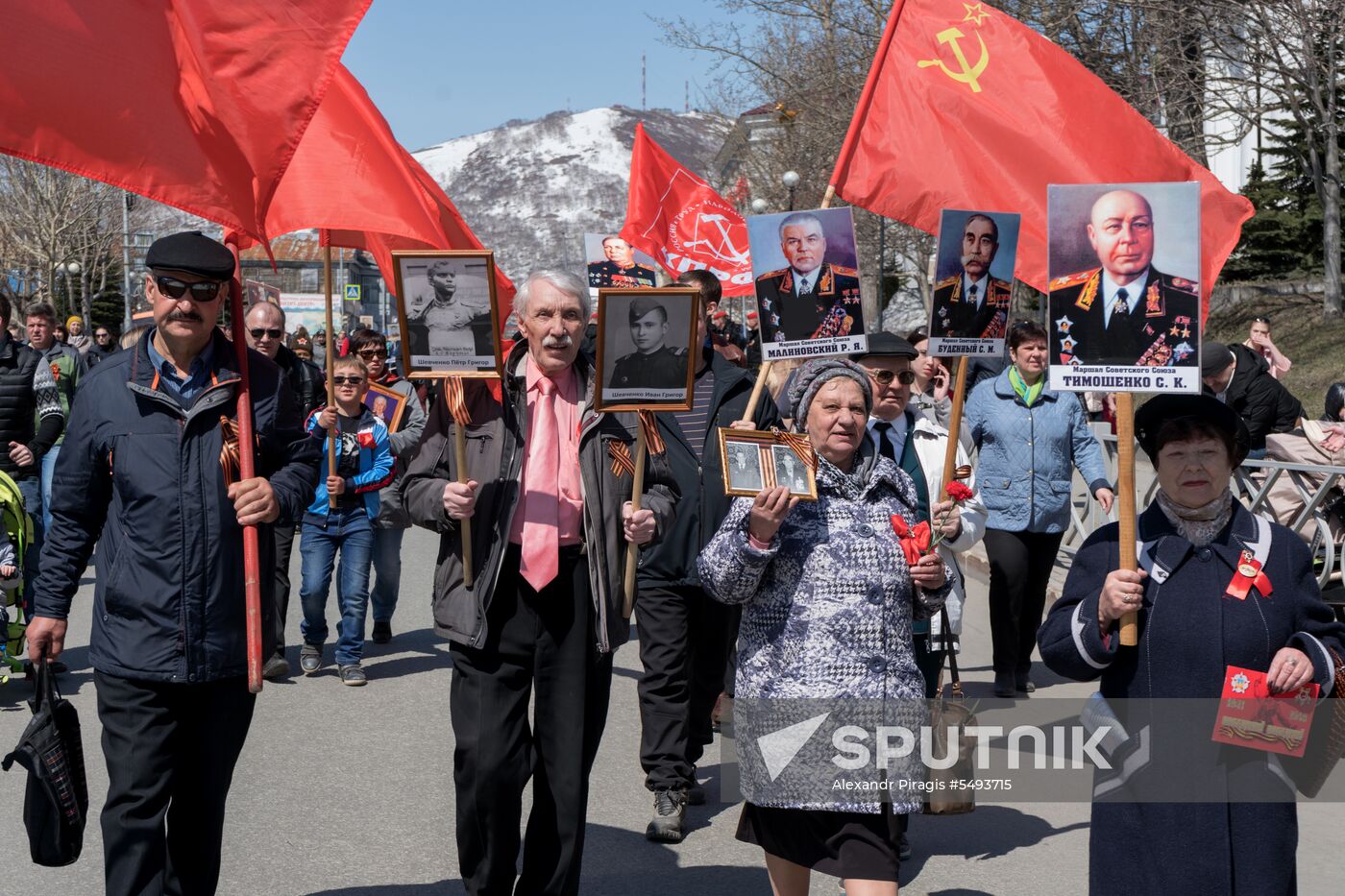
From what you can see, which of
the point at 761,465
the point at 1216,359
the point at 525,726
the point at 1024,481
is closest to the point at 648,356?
the point at 761,465

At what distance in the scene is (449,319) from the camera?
446 centimetres

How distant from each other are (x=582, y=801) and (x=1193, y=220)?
8.05 feet

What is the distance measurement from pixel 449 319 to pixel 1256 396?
8.32 metres

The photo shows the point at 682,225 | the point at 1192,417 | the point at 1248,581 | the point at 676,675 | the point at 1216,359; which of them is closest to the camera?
the point at 1248,581

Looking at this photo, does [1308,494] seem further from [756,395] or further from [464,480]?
[464,480]

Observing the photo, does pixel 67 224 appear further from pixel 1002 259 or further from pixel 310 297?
pixel 1002 259

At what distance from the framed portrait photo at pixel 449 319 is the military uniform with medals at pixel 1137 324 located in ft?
5.33

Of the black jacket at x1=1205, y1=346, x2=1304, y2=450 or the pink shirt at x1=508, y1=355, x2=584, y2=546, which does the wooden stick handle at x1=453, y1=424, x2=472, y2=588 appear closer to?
the pink shirt at x1=508, y1=355, x2=584, y2=546

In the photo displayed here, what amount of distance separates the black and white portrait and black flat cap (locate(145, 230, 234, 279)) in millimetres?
503

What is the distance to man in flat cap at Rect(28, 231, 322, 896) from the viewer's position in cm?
418

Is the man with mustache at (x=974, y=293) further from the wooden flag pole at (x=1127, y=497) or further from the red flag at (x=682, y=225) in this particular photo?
the red flag at (x=682, y=225)

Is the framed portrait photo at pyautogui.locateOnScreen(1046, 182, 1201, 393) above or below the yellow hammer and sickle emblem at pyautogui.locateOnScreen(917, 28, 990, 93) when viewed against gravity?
below

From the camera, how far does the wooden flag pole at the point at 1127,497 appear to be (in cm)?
368

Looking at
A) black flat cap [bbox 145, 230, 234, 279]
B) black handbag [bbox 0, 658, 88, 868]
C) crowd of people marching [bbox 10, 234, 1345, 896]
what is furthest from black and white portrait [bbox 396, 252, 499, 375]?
black handbag [bbox 0, 658, 88, 868]
